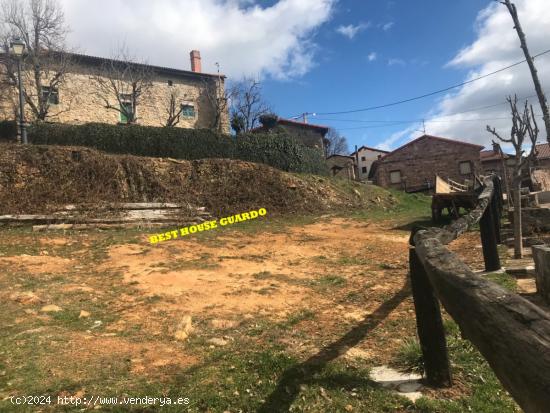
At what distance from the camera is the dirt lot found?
9.80 ft

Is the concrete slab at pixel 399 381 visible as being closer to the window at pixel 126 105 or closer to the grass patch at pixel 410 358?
the grass patch at pixel 410 358

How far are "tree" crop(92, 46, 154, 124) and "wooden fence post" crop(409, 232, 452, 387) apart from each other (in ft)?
83.9

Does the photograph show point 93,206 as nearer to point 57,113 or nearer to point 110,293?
point 110,293

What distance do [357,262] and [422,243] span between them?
5.53 meters

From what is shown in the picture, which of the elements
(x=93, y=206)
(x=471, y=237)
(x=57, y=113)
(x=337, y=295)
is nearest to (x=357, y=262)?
(x=337, y=295)

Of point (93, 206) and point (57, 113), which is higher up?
point (57, 113)

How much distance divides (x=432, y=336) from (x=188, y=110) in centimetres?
2932

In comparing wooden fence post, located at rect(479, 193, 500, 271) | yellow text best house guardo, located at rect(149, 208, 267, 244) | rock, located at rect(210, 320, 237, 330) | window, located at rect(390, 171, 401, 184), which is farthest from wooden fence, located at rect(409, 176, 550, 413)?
window, located at rect(390, 171, 401, 184)

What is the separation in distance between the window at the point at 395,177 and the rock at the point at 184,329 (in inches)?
1552

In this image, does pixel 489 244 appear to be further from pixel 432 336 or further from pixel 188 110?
pixel 188 110

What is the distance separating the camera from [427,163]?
4056 cm

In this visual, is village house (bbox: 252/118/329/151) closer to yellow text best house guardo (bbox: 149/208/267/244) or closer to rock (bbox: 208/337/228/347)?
yellow text best house guardo (bbox: 149/208/267/244)

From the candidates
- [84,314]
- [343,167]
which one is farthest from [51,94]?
[343,167]

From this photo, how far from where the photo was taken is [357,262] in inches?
325
